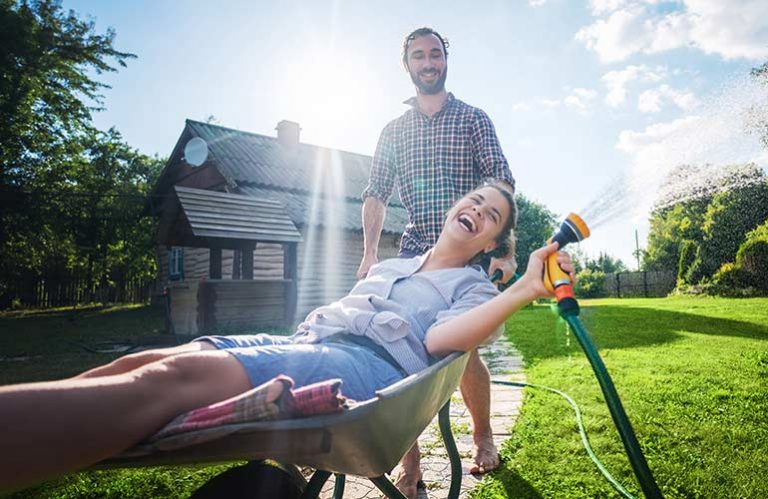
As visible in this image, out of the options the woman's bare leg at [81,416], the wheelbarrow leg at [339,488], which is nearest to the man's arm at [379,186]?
the wheelbarrow leg at [339,488]

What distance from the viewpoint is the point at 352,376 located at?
122 cm

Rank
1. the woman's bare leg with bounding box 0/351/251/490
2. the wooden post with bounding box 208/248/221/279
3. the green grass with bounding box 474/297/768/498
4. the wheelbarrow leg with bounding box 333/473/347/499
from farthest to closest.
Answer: the wooden post with bounding box 208/248/221/279
the green grass with bounding box 474/297/768/498
the wheelbarrow leg with bounding box 333/473/347/499
the woman's bare leg with bounding box 0/351/251/490

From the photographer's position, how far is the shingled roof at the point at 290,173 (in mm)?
11898

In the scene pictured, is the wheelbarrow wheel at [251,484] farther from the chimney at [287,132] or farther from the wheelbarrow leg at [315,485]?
the chimney at [287,132]

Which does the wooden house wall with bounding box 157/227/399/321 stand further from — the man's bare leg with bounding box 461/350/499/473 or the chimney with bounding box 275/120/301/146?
the man's bare leg with bounding box 461/350/499/473

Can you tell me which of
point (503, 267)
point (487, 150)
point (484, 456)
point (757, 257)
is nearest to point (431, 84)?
point (487, 150)

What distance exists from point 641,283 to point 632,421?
21703 millimetres

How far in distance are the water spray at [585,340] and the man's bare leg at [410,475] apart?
1192 millimetres

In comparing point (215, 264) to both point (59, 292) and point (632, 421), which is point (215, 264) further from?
point (59, 292)

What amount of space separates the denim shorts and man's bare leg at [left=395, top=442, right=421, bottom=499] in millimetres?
903

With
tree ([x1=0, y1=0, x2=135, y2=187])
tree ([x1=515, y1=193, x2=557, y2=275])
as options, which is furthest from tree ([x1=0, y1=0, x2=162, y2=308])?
tree ([x1=515, y1=193, x2=557, y2=275])

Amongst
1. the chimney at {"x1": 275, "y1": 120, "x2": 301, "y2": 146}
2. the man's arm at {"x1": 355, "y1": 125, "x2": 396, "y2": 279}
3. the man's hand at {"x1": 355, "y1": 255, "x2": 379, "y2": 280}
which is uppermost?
the chimney at {"x1": 275, "y1": 120, "x2": 301, "y2": 146}

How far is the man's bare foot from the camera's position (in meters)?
2.23

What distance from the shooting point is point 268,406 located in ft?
2.64
